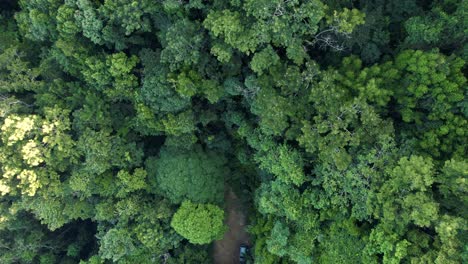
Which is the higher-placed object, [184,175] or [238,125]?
[238,125]


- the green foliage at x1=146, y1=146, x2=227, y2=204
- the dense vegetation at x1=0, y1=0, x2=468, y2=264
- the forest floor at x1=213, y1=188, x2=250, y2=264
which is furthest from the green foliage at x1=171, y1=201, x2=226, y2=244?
the forest floor at x1=213, y1=188, x2=250, y2=264

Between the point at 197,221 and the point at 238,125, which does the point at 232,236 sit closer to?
the point at 197,221

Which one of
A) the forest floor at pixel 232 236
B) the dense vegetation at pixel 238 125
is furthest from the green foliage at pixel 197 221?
the forest floor at pixel 232 236

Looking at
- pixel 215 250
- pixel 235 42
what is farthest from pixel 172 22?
pixel 215 250

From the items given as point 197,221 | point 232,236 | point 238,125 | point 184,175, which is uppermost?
point 238,125

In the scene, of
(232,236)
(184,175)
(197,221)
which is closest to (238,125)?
(184,175)

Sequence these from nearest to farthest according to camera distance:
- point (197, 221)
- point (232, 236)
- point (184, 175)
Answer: point (197, 221) < point (184, 175) < point (232, 236)

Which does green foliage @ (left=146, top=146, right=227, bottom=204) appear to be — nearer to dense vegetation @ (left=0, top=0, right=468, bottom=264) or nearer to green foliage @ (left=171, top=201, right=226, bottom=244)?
dense vegetation @ (left=0, top=0, right=468, bottom=264)

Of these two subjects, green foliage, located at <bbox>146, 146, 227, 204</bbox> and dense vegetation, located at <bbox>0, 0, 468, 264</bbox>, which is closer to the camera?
dense vegetation, located at <bbox>0, 0, 468, 264</bbox>
